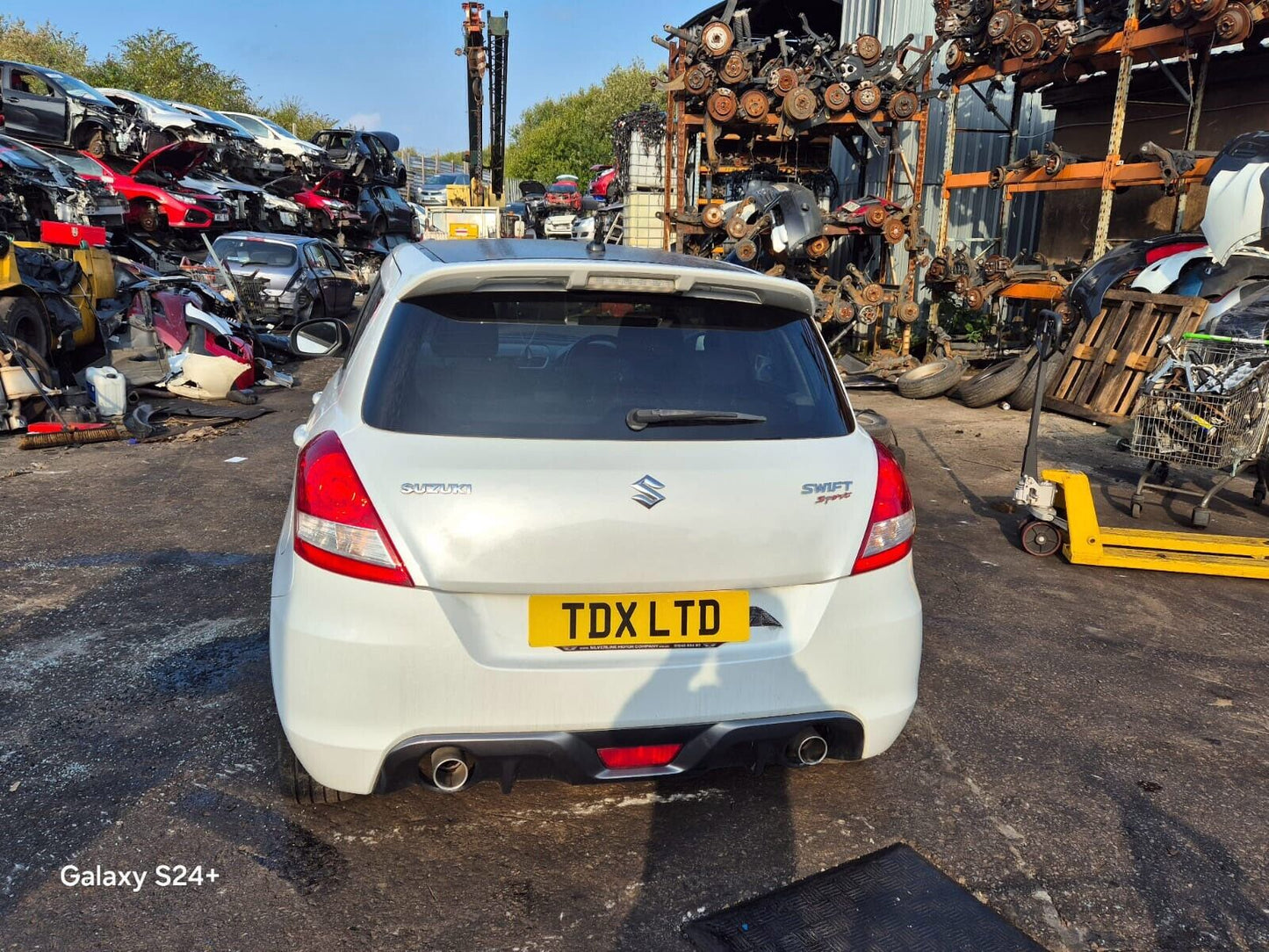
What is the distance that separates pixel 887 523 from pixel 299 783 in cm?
188

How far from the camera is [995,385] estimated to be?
10.7 metres

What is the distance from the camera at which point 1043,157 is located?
1189cm

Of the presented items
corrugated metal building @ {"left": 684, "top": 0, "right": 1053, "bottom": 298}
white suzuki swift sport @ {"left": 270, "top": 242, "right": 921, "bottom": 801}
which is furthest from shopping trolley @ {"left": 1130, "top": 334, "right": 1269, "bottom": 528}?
corrugated metal building @ {"left": 684, "top": 0, "right": 1053, "bottom": 298}

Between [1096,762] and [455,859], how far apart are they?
2238 millimetres

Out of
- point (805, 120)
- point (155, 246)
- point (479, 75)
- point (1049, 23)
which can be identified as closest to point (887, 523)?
point (1049, 23)

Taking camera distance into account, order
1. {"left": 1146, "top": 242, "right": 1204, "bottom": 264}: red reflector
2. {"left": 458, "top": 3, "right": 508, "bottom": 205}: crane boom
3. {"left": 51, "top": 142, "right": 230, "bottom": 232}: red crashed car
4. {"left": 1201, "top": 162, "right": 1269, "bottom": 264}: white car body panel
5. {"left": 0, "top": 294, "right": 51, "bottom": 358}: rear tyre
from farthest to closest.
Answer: {"left": 458, "top": 3, "right": 508, "bottom": 205}: crane boom, {"left": 51, "top": 142, "right": 230, "bottom": 232}: red crashed car, {"left": 1146, "top": 242, "right": 1204, "bottom": 264}: red reflector, {"left": 1201, "top": 162, "right": 1269, "bottom": 264}: white car body panel, {"left": 0, "top": 294, "right": 51, "bottom": 358}: rear tyre

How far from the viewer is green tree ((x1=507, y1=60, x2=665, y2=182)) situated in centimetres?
5947

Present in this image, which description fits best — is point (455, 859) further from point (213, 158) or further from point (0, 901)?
point (213, 158)

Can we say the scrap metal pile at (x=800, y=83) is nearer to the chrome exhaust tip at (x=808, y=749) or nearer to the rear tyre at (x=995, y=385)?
the rear tyre at (x=995, y=385)

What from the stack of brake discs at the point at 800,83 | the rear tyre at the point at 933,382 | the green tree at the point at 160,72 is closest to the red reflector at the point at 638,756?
the rear tyre at the point at 933,382

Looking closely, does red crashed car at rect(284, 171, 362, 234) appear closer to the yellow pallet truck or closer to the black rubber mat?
the yellow pallet truck

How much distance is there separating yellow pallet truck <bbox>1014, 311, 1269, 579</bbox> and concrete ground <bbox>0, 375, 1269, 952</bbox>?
1.33 ft

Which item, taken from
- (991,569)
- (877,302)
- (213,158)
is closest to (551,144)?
(213,158)

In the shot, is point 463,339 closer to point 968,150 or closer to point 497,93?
point 968,150
